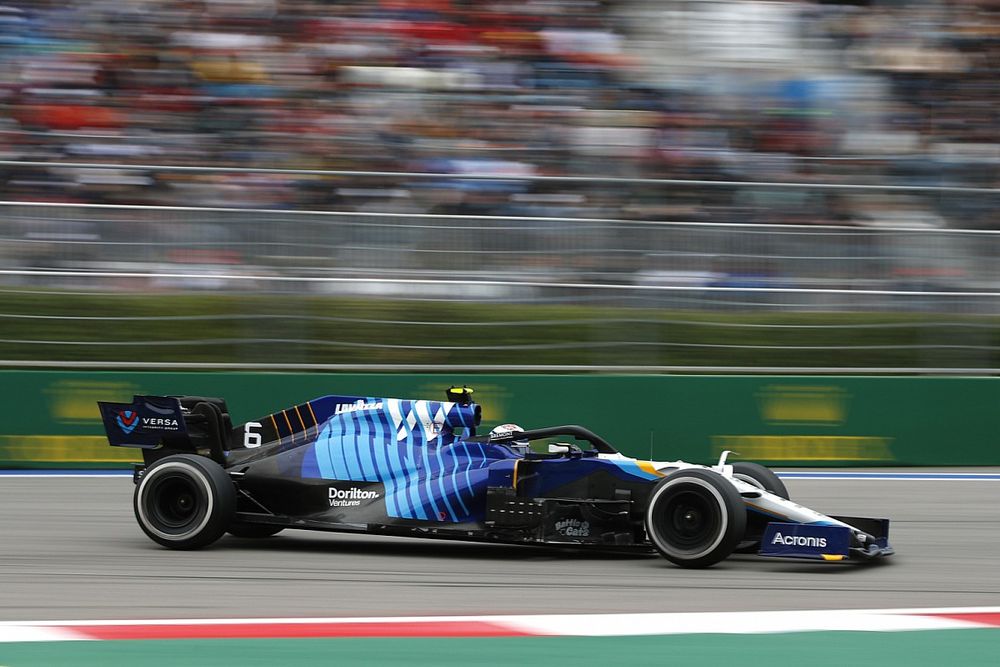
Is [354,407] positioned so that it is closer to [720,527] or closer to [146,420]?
[146,420]

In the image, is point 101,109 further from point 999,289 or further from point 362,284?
point 999,289

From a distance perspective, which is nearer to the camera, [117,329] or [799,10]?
[117,329]

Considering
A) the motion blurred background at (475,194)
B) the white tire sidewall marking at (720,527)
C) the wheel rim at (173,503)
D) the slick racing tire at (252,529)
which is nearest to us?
the white tire sidewall marking at (720,527)

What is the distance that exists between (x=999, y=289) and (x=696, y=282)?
248 centimetres

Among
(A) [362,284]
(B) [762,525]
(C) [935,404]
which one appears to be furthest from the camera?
(C) [935,404]

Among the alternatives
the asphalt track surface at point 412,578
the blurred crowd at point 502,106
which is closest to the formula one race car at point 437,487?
the asphalt track surface at point 412,578

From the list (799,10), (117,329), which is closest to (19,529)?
(117,329)

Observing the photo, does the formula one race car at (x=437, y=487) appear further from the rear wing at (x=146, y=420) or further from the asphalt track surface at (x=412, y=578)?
the asphalt track surface at (x=412, y=578)

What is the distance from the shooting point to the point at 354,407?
7.00 m

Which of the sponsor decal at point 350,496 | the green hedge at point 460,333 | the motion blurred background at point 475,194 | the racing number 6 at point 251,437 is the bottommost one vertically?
the sponsor decal at point 350,496

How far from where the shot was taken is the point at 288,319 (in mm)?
10727

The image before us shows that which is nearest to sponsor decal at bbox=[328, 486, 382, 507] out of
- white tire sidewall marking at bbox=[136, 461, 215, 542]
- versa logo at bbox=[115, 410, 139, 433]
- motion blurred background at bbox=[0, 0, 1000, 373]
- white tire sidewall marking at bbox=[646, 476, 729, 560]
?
white tire sidewall marking at bbox=[136, 461, 215, 542]

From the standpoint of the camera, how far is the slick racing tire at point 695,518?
6.11 m

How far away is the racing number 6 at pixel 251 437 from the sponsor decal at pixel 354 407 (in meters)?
0.45
